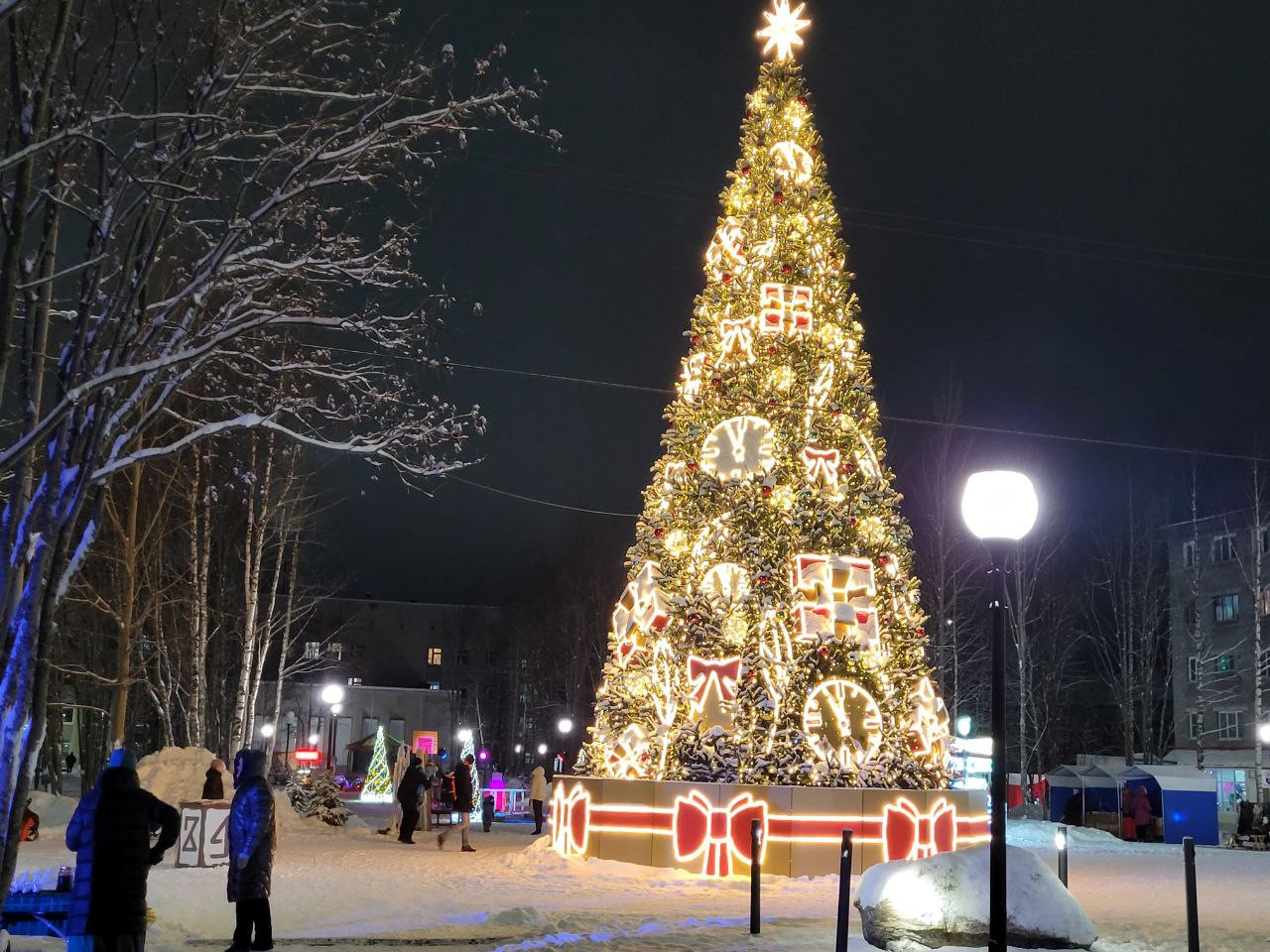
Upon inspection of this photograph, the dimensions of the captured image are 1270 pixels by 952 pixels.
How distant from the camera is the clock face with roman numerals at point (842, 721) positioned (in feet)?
58.2

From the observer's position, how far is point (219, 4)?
9430 millimetres

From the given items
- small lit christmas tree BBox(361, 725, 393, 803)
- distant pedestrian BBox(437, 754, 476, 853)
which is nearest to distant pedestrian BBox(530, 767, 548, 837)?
distant pedestrian BBox(437, 754, 476, 853)

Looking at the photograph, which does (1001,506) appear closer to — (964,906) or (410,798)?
(964,906)

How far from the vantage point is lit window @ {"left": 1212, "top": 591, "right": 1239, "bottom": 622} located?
173 feet

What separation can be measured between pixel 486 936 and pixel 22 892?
4.26m

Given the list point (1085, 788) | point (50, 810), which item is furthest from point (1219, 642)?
point (50, 810)

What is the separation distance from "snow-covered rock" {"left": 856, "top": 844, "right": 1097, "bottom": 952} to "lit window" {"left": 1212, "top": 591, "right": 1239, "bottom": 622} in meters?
46.8

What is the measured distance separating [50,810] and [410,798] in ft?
26.6

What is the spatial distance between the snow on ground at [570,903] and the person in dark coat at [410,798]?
2.24 meters

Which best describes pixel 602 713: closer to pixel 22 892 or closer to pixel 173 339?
Answer: pixel 22 892

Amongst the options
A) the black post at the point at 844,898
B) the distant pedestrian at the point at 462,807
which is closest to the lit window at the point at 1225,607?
the distant pedestrian at the point at 462,807

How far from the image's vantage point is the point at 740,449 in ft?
62.2

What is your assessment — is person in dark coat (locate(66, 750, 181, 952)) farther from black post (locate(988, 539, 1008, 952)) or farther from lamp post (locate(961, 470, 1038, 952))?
lamp post (locate(961, 470, 1038, 952))

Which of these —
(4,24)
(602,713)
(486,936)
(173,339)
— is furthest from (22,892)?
(602,713)
